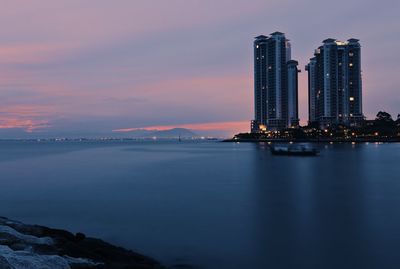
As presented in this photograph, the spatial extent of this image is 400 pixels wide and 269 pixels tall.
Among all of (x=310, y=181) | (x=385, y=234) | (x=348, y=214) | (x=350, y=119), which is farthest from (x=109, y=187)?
(x=350, y=119)

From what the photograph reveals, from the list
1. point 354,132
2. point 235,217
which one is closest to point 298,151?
point 235,217

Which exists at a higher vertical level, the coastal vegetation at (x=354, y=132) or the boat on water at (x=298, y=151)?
the coastal vegetation at (x=354, y=132)

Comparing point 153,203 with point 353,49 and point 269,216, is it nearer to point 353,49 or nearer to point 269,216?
point 269,216

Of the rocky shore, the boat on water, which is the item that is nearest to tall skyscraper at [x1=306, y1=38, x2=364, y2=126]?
the boat on water

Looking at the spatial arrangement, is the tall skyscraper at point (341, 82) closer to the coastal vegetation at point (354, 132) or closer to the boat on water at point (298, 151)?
the coastal vegetation at point (354, 132)

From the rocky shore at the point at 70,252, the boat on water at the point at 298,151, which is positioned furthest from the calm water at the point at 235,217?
the boat on water at the point at 298,151

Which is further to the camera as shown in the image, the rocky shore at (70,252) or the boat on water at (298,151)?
the boat on water at (298,151)

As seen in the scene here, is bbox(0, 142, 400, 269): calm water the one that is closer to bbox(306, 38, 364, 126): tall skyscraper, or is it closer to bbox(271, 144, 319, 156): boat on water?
bbox(271, 144, 319, 156): boat on water

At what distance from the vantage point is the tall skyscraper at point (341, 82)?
17988cm

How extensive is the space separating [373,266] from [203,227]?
6832 millimetres

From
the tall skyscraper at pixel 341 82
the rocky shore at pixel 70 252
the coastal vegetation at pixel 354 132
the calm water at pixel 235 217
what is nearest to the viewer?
the rocky shore at pixel 70 252

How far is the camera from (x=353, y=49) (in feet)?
590

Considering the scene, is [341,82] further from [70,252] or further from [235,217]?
[70,252]

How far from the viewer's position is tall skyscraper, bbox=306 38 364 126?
17988 cm
